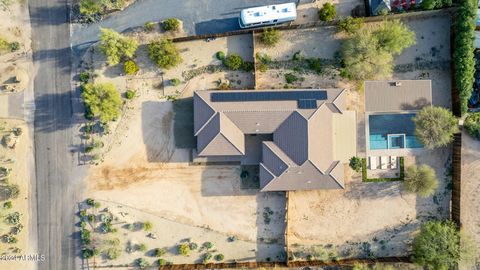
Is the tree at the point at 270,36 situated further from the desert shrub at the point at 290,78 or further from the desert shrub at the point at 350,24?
the desert shrub at the point at 350,24

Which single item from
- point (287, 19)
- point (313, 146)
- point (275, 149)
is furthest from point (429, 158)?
point (287, 19)

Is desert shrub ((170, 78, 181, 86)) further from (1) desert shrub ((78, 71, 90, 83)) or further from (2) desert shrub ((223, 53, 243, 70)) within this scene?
(1) desert shrub ((78, 71, 90, 83))

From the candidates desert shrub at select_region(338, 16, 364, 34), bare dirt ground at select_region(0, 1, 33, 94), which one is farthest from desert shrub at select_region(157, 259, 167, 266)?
desert shrub at select_region(338, 16, 364, 34)

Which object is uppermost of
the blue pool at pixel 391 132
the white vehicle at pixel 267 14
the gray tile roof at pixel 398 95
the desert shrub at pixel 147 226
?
the white vehicle at pixel 267 14

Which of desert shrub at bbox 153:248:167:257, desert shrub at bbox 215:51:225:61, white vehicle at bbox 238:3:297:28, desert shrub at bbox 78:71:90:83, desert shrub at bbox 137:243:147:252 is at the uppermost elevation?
white vehicle at bbox 238:3:297:28

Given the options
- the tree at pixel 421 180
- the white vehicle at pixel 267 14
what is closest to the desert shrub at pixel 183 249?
the white vehicle at pixel 267 14

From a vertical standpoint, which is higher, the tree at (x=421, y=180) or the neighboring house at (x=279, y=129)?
the neighboring house at (x=279, y=129)

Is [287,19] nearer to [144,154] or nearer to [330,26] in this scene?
[330,26]
